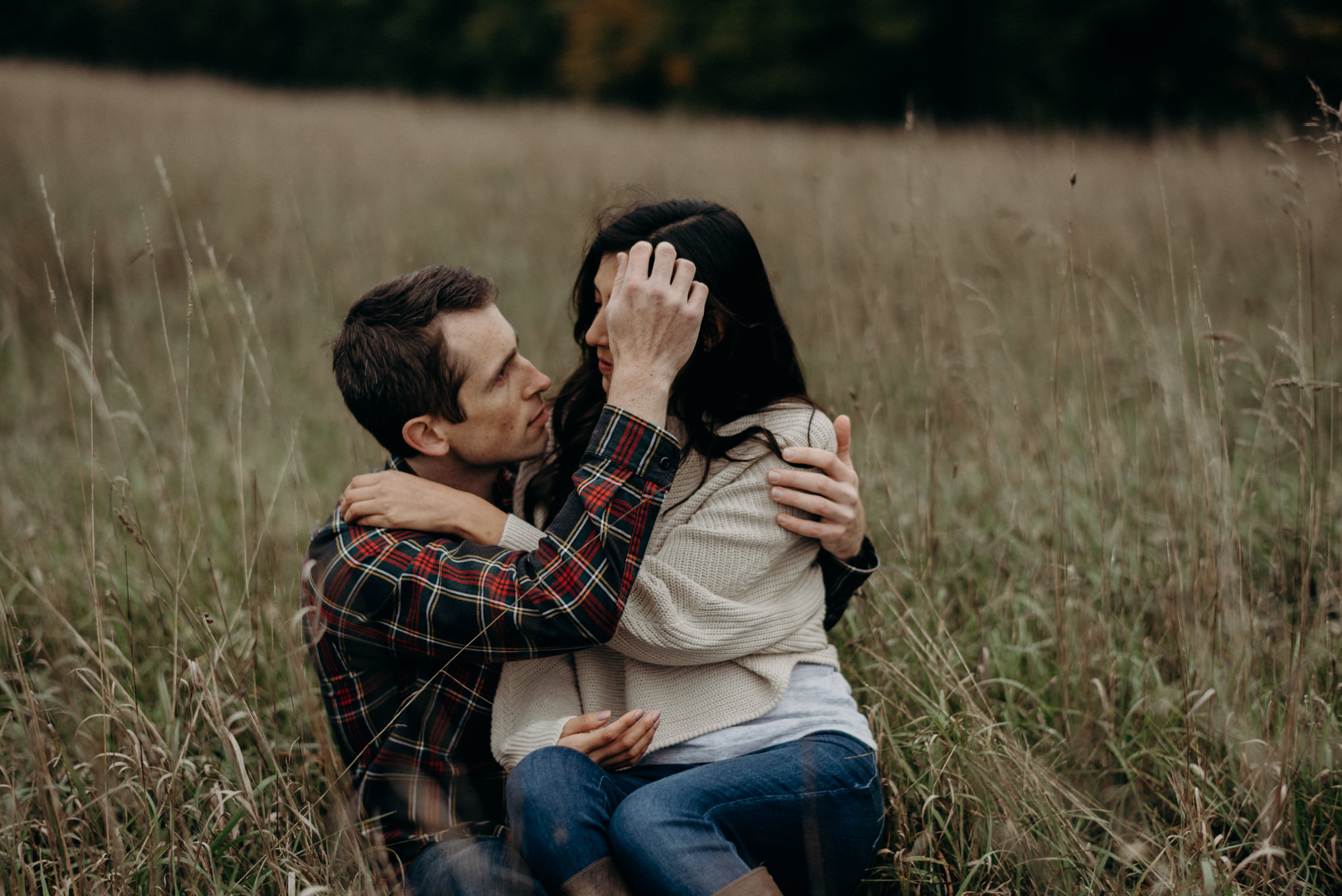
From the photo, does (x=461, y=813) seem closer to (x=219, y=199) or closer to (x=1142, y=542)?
(x=1142, y=542)

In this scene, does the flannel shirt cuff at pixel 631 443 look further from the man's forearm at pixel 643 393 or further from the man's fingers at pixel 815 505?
the man's fingers at pixel 815 505

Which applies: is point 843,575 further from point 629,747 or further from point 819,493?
point 629,747

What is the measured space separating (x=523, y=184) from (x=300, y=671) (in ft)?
22.2

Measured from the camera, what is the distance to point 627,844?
1384mm

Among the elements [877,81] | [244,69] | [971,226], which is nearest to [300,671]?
[971,226]

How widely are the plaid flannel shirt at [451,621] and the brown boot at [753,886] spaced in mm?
426

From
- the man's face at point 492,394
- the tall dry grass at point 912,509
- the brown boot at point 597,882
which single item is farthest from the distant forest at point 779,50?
the brown boot at point 597,882

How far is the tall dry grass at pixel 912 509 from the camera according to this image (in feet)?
5.35

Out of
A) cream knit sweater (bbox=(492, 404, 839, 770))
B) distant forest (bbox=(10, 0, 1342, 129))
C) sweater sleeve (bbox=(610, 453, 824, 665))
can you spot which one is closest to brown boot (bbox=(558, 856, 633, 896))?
cream knit sweater (bbox=(492, 404, 839, 770))

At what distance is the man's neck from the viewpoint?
178 centimetres

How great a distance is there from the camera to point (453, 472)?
1.80 metres

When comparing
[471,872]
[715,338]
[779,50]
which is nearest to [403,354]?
[715,338]

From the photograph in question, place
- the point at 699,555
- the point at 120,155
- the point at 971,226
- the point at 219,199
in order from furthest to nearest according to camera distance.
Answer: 1. the point at 120,155
2. the point at 219,199
3. the point at 971,226
4. the point at 699,555

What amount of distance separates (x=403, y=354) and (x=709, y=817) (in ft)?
3.29
